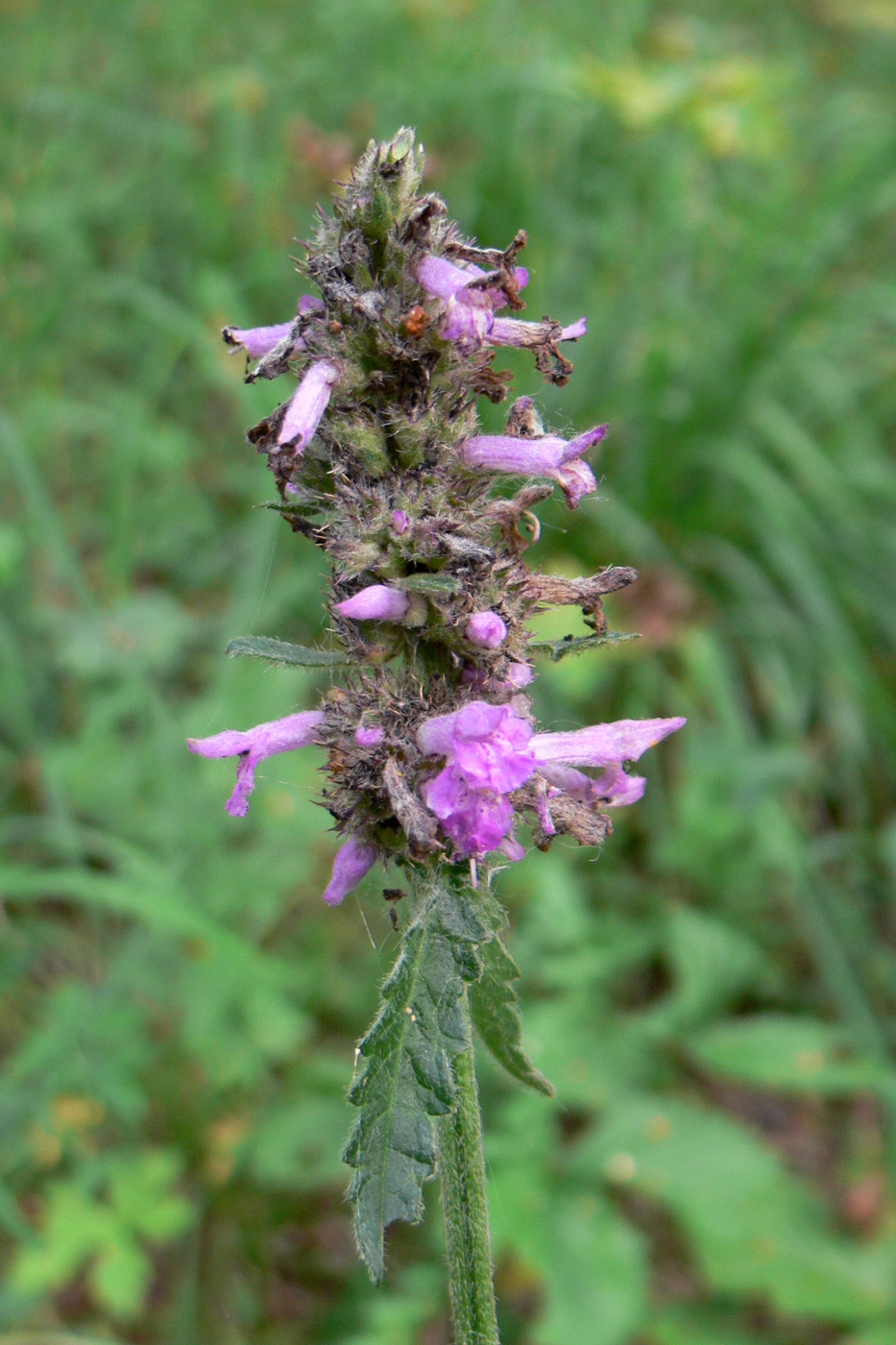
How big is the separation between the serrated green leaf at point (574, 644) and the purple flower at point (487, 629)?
97 millimetres

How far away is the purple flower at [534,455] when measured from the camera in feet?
3.93

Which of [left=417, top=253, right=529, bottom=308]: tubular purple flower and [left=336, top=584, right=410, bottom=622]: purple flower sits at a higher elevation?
[left=417, top=253, right=529, bottom=308]: tubular purple flower

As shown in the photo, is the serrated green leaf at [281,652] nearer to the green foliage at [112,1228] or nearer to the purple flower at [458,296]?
the purple flower at [458,296]

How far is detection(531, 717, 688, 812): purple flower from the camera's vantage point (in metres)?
1.25

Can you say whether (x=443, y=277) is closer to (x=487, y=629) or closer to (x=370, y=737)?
(x=487, y=629)

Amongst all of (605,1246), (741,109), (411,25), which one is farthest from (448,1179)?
(411,25)

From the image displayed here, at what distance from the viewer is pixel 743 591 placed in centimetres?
384

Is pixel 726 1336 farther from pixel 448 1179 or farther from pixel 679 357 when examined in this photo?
pixel 679 357

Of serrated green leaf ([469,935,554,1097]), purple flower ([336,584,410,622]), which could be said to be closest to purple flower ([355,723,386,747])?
purple flower ([336,584,410,622])

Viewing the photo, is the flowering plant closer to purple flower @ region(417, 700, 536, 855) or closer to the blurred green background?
purple flower @ region(417, 700, 536, 855)

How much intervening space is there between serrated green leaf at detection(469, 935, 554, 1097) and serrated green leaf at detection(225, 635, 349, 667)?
1.18 ft

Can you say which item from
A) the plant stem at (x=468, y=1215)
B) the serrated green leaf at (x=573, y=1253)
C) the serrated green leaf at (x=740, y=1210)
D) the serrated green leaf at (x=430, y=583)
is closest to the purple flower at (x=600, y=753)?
the serrated green leaf at (x=430, y=583)

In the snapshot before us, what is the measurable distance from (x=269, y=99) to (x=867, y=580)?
3.28 metres

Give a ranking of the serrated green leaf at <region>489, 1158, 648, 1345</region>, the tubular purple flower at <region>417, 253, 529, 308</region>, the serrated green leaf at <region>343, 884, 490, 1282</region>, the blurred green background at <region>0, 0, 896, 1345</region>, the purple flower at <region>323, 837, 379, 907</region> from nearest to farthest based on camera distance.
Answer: the serrated green leaf at <region>343, 884, 490, 1282</region> → the tubular purple flower at <region>417, 253, 529, 308</region> → the purple flower at <region>323, 837, 379, 907</region> → the serrated green leaf at <region>489, 1158, 648, 1345</region> → the blurred green background at <region>0, 0, 896, 1345</region>
